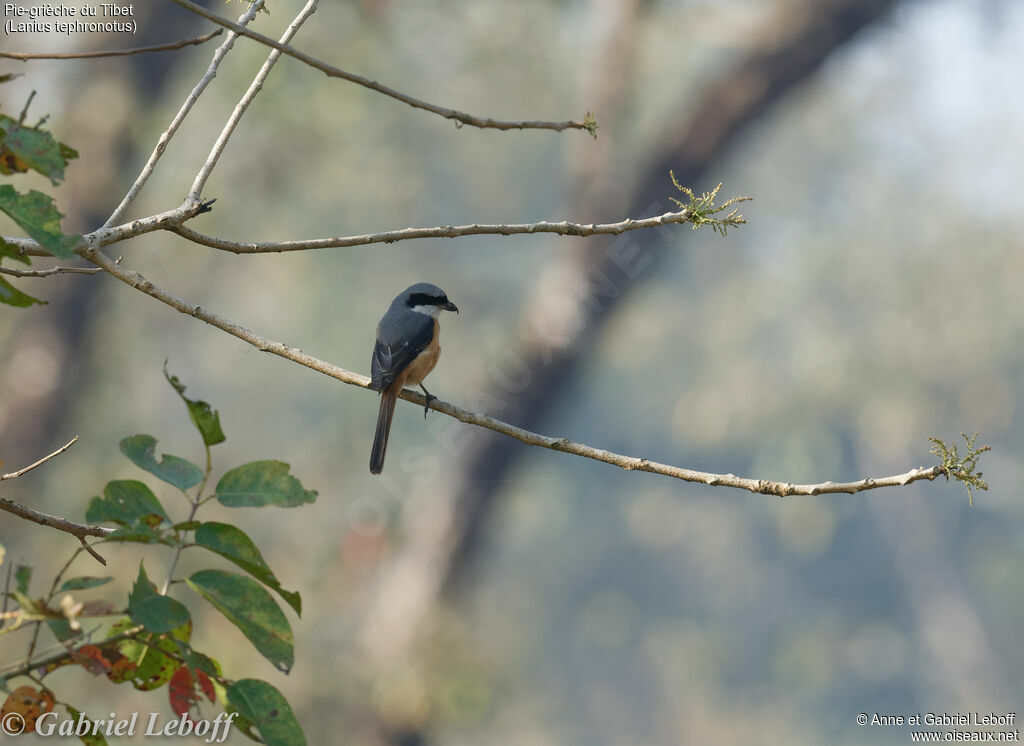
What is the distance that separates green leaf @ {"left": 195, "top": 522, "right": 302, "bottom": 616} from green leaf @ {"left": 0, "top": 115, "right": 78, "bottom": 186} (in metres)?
0.50

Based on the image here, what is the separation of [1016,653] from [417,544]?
81.1 feet

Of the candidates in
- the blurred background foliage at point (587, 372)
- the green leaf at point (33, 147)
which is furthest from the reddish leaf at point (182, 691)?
the blurred background foliage at point (587, 372)

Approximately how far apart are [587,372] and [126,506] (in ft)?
43.5

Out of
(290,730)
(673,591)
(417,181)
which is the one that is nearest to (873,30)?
(290,730)

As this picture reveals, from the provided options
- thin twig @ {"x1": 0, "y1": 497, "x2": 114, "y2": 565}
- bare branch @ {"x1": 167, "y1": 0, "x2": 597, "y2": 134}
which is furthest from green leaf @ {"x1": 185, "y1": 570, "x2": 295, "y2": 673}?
bare branch @ {"x1": 167, "y1": 0, "x2": 597, "y2": 134}

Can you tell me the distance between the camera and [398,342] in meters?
4.00

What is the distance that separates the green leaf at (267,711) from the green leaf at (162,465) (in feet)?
0.96

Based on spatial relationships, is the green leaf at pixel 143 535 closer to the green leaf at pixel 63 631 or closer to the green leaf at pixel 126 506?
the green leaf at pixel 126 506

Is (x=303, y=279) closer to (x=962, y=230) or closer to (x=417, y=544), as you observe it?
(x=417, y=544)

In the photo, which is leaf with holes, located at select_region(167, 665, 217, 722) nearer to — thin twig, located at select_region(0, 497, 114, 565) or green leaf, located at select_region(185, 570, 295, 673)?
green leaf, located at select_region(185, 570, 295, 673)

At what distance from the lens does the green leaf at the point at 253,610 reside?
4.26 ft

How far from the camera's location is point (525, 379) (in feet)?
33.6

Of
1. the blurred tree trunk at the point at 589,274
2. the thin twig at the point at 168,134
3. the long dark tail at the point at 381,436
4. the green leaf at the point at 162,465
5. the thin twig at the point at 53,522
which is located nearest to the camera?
the green leaf at the point at 162,465

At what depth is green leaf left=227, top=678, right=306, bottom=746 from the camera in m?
1.32
